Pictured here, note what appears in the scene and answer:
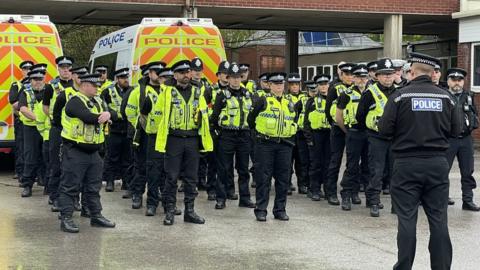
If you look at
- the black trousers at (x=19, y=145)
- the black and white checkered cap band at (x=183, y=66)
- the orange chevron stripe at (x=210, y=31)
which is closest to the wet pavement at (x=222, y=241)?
the black and white checkered cap band at (x=183, y=66)

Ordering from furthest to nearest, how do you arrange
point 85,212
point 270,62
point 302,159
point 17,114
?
point 270,62, point 17,114, point 302,159, point 85,212

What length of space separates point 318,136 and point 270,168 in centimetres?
216

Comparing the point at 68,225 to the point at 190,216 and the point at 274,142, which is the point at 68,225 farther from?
the point at 274,142

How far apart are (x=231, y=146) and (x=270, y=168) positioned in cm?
122

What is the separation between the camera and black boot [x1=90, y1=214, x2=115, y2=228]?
8211mm

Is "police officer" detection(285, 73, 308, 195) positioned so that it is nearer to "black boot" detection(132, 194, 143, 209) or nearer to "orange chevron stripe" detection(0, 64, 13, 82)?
"black boot" detection(132, 194, 143, 209)

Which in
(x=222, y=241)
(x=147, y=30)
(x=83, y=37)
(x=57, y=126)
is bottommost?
(x=222, y=241)

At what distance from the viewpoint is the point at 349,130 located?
9625 millimetres

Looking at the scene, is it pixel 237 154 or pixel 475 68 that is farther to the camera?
pixel 475 68

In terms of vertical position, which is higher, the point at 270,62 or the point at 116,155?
the point at 270,62

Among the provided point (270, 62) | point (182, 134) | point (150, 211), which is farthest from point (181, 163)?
point (270, 62)

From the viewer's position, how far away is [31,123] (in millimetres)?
10664

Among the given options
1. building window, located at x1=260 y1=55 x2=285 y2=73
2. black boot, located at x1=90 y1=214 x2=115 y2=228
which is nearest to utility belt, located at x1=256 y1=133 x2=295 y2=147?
black boot, located at x1=90 y1=214 x2=115 y2=228

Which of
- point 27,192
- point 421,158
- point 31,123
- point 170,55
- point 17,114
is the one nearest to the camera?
point 421,158
